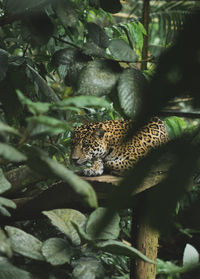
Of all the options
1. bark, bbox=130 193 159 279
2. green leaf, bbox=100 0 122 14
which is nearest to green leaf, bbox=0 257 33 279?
green leaf, bbox=100 0 122 14

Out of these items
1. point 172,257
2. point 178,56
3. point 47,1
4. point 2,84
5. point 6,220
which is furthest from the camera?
point 172,257

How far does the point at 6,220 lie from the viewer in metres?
2.01

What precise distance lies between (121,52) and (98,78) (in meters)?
0.13

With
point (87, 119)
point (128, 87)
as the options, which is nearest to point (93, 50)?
point (128, 87)

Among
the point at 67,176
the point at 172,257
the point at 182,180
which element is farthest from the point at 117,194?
the point at 172,257

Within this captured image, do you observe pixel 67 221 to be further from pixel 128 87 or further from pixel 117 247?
pixel 128 87

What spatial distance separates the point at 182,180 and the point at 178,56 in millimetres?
120

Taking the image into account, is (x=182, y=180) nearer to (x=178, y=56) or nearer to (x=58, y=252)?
(x=178, y=56)

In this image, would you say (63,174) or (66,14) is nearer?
(63,174)

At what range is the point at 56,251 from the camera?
138 cm

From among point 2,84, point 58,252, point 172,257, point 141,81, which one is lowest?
point 172,257

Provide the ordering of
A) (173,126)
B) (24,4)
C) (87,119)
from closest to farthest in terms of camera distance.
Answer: (24,4)
(173,126)
(87,119)

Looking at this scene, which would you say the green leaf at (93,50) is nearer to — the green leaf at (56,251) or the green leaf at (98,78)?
the green leaf at (98,78)

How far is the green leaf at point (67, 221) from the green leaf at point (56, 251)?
5cm
